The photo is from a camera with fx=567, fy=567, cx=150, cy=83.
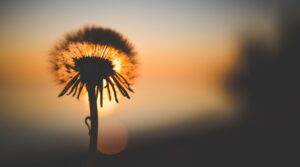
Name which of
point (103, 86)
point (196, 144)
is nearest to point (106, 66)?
point (103, 86)

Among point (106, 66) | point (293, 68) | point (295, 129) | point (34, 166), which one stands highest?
point (293, 68)

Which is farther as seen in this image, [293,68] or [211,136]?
[293,68]

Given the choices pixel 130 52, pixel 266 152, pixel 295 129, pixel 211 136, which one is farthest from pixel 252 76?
pixel 130 52

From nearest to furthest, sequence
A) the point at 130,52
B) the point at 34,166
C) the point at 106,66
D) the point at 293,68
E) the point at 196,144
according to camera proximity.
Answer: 1. the point at 106,66
2. the point at 130,52
3. the point at 34,166
4. the point at 196,144
5. the point at 293,68

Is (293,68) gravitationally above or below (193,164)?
above

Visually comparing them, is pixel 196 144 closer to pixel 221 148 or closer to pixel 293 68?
pixel 221 148

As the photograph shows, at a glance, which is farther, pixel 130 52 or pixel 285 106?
pixel 285 106

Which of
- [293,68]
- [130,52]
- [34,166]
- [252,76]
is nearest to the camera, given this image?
[130,52]

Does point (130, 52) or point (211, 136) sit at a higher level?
point (130, 52)

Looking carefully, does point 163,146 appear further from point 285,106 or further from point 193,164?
point 285,106
